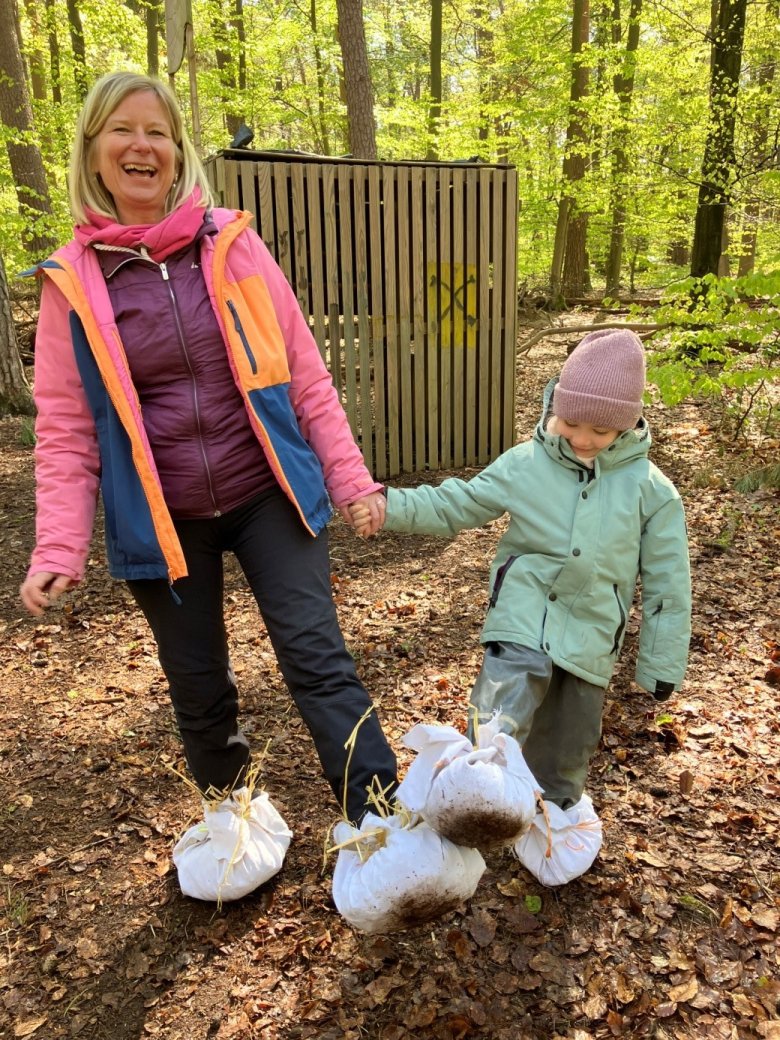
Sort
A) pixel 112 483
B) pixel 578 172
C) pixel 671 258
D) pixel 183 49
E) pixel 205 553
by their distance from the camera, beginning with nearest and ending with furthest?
pixel 112 483, pixel 205 553, pixel 183 49, pixel 578 172, pixel 671 258

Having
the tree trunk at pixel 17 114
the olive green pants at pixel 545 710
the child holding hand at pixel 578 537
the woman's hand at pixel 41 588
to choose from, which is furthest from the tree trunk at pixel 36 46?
the olive green pants at pixel 545 710

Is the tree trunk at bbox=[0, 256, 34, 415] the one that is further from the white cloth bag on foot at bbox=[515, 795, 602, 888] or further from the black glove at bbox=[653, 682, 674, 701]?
the black glove at bbox=[653, 682, 674, 701]

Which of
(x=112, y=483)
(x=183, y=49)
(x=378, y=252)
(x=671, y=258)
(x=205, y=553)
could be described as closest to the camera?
(x=112, y=483)

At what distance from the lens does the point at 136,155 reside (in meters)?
1.94

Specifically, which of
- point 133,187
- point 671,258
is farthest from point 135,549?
point 671,258

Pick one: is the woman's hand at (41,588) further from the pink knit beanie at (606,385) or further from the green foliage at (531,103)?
the green foliage at (531,103)

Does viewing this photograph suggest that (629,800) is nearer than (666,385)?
Yes

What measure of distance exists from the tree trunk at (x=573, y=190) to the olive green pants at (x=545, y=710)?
1113 cm

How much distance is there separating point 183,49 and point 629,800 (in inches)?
216

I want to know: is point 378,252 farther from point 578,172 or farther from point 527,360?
point 578,172

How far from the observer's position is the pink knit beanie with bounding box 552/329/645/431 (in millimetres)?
2055

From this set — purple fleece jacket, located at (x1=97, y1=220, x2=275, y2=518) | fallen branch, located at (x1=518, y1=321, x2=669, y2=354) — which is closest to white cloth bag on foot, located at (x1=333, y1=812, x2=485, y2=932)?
purple fleece jacket, located at (x1=97, y1=220, x2=275, y2=518)

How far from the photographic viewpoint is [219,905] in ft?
7.53

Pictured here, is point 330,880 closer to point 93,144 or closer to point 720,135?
point 93,144
